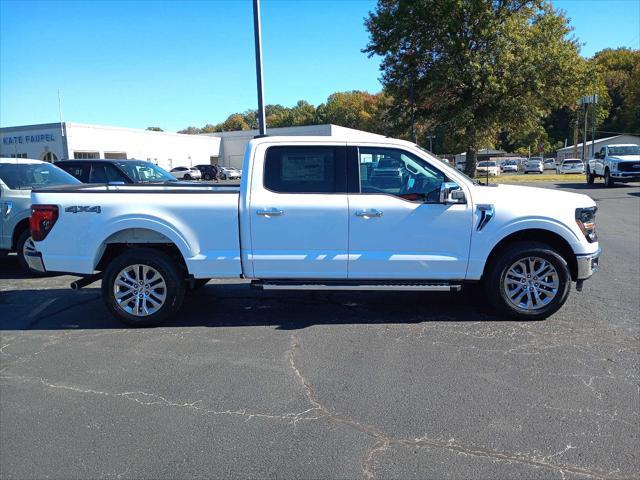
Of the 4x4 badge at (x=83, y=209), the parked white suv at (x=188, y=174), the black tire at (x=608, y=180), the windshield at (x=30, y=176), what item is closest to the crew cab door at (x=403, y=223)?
the 4x4 badge at (x=83, y=209)

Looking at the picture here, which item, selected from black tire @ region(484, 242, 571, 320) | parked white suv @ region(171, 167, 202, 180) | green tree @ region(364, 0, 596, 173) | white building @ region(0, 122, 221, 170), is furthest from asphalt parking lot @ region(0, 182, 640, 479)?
parked white suv @ region(171, 167, 202, 180)

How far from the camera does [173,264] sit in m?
5.59

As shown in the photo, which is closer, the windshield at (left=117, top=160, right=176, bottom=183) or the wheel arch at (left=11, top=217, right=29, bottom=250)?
the wheel arch at (left=11, top=217, right=29, bottom=250)

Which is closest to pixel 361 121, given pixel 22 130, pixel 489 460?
pixel 22 130

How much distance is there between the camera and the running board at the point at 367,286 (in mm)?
5363

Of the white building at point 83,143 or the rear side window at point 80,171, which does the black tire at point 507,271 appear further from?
the white building at point 83,143

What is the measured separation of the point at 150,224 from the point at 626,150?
2673 cm

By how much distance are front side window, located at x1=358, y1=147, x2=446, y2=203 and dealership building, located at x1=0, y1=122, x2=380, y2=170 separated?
27.0 meters

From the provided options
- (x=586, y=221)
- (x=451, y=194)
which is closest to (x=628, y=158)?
(x=586, y=221)

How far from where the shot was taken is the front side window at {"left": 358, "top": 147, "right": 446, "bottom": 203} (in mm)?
5414

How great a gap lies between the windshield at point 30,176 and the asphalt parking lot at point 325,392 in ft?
9.81

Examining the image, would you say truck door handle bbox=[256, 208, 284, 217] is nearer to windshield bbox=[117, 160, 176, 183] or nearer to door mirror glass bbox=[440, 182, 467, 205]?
door mirror glass bbox=[440, 182, 467, 205]

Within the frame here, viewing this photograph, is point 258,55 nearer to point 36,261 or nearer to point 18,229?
point 18,229

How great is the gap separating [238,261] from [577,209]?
3.71m
